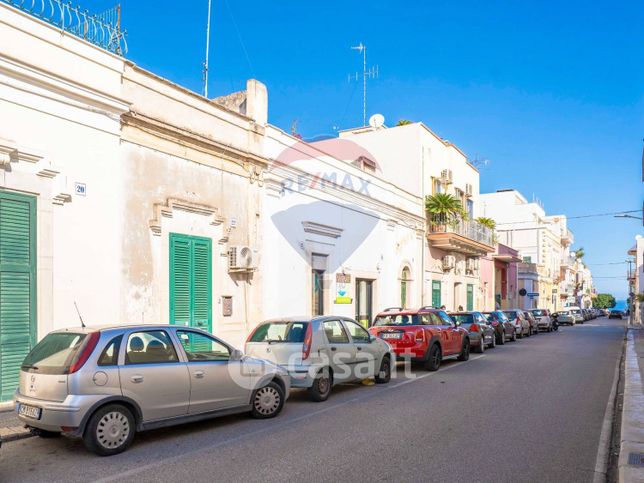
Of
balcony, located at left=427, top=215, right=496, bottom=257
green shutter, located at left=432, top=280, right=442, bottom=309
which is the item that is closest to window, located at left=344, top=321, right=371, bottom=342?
balcony, located at left=427, top=215, right=496, bottom=257

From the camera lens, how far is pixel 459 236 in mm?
28125

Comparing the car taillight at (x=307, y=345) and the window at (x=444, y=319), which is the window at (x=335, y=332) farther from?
the window at (x=444, y=319)

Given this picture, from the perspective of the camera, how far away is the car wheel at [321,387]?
32.2ft

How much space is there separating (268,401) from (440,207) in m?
20.1

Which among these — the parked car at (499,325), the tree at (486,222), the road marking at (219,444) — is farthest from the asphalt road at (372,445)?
the tree at (486,222)

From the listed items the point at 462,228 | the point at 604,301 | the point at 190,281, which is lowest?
the point at 604,301

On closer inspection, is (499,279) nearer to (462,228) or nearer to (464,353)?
(462,228)

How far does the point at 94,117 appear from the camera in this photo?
10.8 m

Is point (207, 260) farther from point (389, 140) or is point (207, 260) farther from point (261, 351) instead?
point (389, 140)

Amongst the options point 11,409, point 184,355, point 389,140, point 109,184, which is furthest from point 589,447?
point 389,140

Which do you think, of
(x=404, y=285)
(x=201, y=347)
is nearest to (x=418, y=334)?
(x=201, y=347)

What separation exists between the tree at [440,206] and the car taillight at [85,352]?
2203 centimetres

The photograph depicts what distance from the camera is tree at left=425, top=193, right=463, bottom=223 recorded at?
89.0ft

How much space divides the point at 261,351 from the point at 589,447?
5.40 meters
